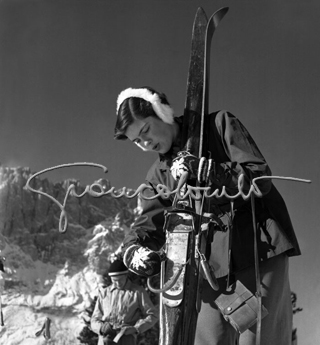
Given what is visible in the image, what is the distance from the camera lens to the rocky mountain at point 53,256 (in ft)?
26.3

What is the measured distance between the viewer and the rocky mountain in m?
8.02

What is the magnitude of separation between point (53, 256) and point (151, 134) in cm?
863

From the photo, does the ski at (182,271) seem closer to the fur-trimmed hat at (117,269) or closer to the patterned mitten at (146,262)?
the patterned mitten at (146,262)

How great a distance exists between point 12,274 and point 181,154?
329 inches

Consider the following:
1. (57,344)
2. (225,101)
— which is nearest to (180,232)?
(225,101)

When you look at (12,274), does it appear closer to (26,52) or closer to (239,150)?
(26,52)

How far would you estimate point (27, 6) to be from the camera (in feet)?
14.4

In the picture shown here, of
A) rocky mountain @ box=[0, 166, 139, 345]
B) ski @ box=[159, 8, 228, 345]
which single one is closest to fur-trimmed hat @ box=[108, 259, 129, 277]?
ski @ box=[159, 8, 228, 345]

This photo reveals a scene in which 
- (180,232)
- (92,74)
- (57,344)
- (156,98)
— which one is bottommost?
(57,344)

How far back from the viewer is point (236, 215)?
1.20 meters

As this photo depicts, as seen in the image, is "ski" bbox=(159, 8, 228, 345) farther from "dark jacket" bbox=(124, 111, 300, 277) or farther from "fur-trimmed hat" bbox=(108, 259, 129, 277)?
"fur-trimmed hat" bbox=(108, 259, 129, 277)

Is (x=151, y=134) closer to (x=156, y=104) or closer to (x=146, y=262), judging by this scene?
(x=156, y=104)

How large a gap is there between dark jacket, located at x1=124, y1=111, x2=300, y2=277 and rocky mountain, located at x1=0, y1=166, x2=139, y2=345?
21.0 feet

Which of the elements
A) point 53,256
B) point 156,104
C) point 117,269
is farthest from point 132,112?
point 53,256
